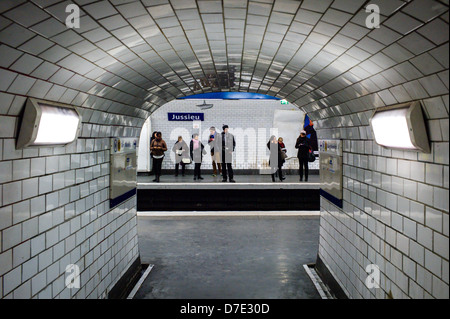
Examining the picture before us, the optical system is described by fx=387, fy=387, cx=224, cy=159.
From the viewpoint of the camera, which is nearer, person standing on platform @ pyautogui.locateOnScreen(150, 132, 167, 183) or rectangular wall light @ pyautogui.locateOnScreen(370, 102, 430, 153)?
rectangular wall light @ pyautogui.locateOnScreen(370, 102, 430, 153)

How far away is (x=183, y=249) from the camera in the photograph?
6.56 metres

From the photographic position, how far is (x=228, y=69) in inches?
181

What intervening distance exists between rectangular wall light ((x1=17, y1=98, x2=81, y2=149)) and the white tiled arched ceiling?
10cm

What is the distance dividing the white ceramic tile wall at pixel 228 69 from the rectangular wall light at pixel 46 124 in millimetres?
65

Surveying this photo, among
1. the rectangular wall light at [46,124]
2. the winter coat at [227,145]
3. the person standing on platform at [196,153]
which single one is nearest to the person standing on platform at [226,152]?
the winter coat at [227,145]

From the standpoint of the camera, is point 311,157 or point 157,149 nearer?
point 157,149

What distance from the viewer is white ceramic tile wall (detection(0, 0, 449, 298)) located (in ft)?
6.88

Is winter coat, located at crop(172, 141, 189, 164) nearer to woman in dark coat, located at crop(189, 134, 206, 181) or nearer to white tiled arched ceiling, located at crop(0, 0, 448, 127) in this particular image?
woman in dark coat, located at crop(189, 134, 206, 181)

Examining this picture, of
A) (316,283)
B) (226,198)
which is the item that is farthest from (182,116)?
(316,283)

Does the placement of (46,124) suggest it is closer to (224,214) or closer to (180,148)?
(224,214)

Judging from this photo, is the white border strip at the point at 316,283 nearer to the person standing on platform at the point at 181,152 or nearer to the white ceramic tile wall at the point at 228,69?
the white ceramic tile wall at the point at 228,69

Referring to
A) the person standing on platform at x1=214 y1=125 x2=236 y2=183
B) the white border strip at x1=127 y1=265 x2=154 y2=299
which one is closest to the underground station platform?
the person standing on platform at x1=214 y1=125 x2=236 y2=183

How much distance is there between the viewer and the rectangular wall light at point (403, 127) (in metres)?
2.36

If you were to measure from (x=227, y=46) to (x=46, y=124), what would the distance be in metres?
1.65
